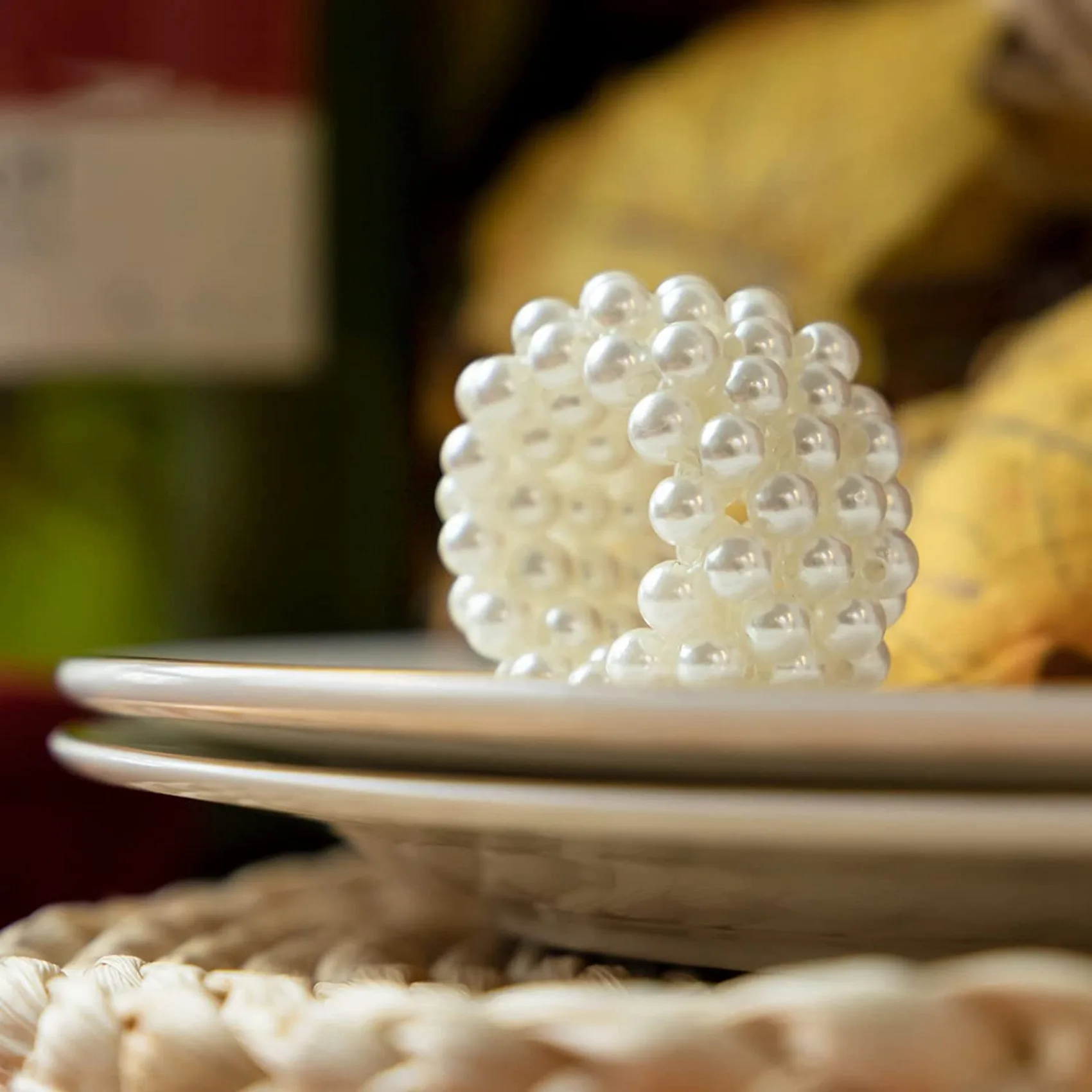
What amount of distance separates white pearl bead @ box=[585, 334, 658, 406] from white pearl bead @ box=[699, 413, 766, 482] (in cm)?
2

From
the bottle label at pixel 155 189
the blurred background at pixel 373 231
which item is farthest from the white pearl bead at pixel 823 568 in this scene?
the bottle label at pixel 155 189

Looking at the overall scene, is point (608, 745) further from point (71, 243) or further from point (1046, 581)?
point (71, 243)

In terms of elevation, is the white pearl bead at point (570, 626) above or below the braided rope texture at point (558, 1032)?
above

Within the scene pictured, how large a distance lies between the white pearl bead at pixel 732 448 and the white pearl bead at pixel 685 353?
0.01 metres

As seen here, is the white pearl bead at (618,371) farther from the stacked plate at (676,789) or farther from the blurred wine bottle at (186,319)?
the blurred wine bottle at (186,319)

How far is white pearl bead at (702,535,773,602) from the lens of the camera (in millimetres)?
228

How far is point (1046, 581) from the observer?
337 millimetres

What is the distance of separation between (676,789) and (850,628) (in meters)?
0.08

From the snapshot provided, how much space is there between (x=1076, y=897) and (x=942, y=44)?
1.42ft

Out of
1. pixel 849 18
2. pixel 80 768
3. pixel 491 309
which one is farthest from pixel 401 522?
pixel 80 768

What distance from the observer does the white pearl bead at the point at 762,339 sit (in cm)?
25

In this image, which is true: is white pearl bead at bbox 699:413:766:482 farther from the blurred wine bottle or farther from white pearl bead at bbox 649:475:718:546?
the blurred wine bottle

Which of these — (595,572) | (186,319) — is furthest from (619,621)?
(186,319)

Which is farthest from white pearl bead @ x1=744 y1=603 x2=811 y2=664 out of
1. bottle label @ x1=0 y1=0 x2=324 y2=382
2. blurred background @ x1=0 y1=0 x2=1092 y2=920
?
A: bottle label @ x1=0 y1=0 x2=324 y2=382
